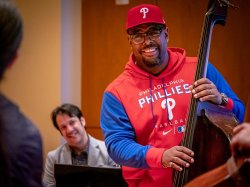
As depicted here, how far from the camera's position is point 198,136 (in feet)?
4.72

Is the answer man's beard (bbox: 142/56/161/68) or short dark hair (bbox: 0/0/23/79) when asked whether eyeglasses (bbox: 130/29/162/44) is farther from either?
short dark hair (bbox: 0/0/23/79)

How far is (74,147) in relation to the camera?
115 inches

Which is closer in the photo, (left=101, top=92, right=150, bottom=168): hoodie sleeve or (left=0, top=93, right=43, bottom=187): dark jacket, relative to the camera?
(left=0, top=93, right=43, bottom=187): dark jacket

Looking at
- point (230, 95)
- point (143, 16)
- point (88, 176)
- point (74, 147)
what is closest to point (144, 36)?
point (143, 16)

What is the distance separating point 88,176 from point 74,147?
35.4 inches

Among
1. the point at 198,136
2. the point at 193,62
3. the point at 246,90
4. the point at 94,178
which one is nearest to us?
the point at 198,136

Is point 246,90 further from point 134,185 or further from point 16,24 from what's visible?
point 16,24

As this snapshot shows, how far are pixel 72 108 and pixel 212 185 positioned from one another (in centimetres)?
226

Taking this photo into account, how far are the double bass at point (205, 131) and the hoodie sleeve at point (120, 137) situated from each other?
166 millimetres

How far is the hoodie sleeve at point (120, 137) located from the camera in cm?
158

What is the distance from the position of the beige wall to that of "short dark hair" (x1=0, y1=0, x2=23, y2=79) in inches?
100

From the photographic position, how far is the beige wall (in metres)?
3.34

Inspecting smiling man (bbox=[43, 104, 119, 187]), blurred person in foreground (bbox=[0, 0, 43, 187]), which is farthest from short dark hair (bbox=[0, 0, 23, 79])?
smiling man (bbox=[43, 104, 119, 187])

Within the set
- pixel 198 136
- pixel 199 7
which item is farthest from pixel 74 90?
pixel 198 136
